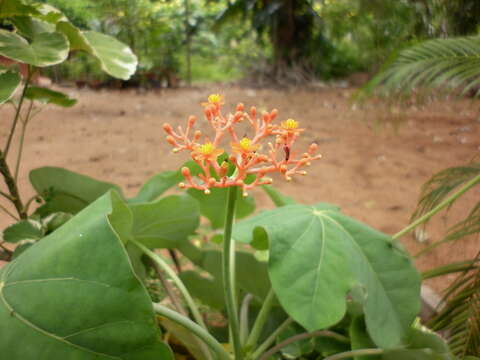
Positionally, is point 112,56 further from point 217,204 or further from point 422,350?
point 422,350

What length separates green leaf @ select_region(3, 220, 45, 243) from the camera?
0.78 m

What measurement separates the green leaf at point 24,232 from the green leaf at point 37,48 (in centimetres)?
32

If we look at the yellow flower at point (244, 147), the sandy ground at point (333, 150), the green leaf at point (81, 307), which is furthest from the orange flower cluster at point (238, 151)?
the sandy ground at point (333, 150)

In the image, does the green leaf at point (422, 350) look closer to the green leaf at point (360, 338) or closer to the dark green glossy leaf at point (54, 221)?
the green leaf at point (360, 338)

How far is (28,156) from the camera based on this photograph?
1662 millimetres

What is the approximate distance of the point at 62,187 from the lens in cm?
95

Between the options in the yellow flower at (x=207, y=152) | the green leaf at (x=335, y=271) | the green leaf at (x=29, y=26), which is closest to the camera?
the yellow flower at (x=207, y=152)

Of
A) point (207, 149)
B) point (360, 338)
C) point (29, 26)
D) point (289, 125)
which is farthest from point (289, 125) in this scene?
point (29, 26)

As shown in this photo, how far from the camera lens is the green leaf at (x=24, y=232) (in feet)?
2.56

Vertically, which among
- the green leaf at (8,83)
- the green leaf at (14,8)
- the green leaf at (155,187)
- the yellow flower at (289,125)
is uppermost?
the green leaf at (14,8)

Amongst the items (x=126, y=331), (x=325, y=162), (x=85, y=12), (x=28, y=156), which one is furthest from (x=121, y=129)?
(x=126, y=331)

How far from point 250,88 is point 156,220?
3.68 meters

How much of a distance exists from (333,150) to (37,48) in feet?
6.72

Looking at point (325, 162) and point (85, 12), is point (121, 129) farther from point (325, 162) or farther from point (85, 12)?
point (85, 12)
